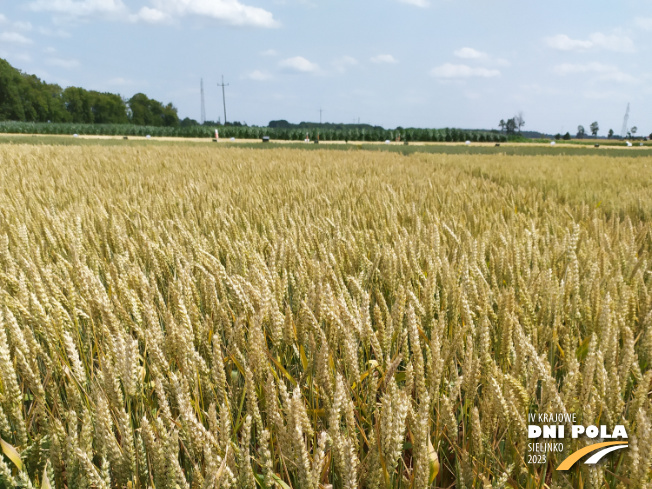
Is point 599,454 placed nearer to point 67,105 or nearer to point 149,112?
point 67,105

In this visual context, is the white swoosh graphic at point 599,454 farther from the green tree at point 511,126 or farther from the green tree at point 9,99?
the green tree at point 511,126

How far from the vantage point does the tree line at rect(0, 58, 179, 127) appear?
2761 inches

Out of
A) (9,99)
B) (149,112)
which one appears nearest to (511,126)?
(149,112)

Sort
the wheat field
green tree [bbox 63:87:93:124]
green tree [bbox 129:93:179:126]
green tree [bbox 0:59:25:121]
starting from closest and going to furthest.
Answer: the wheat field < green tree [bbox 0:59:25:121] < green tree [bbox 63:87:93:124] < green tree [bbox 129:93:179:126]

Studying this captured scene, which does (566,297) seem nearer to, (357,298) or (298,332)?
(357,298)

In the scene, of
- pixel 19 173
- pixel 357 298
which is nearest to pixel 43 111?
pixel 19 173

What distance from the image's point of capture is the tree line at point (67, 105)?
7012 cm

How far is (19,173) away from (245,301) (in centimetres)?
498

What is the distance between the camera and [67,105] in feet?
276

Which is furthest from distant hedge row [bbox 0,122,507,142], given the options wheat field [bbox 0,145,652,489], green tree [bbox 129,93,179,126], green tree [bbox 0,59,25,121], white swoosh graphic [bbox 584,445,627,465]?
white swoosh graphic [bbox 584,445,627,465]

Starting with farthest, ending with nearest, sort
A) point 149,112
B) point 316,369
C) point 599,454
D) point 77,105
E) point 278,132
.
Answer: point 149,112
point 77,105
point 278,132
point 316,369
point 599,454

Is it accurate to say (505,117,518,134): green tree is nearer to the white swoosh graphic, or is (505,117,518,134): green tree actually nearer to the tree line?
the tree line

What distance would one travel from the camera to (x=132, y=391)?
2.61 ft

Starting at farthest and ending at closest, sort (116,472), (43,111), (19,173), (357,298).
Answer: (43,111) → (19,173) → (357,298) → (116,472)
